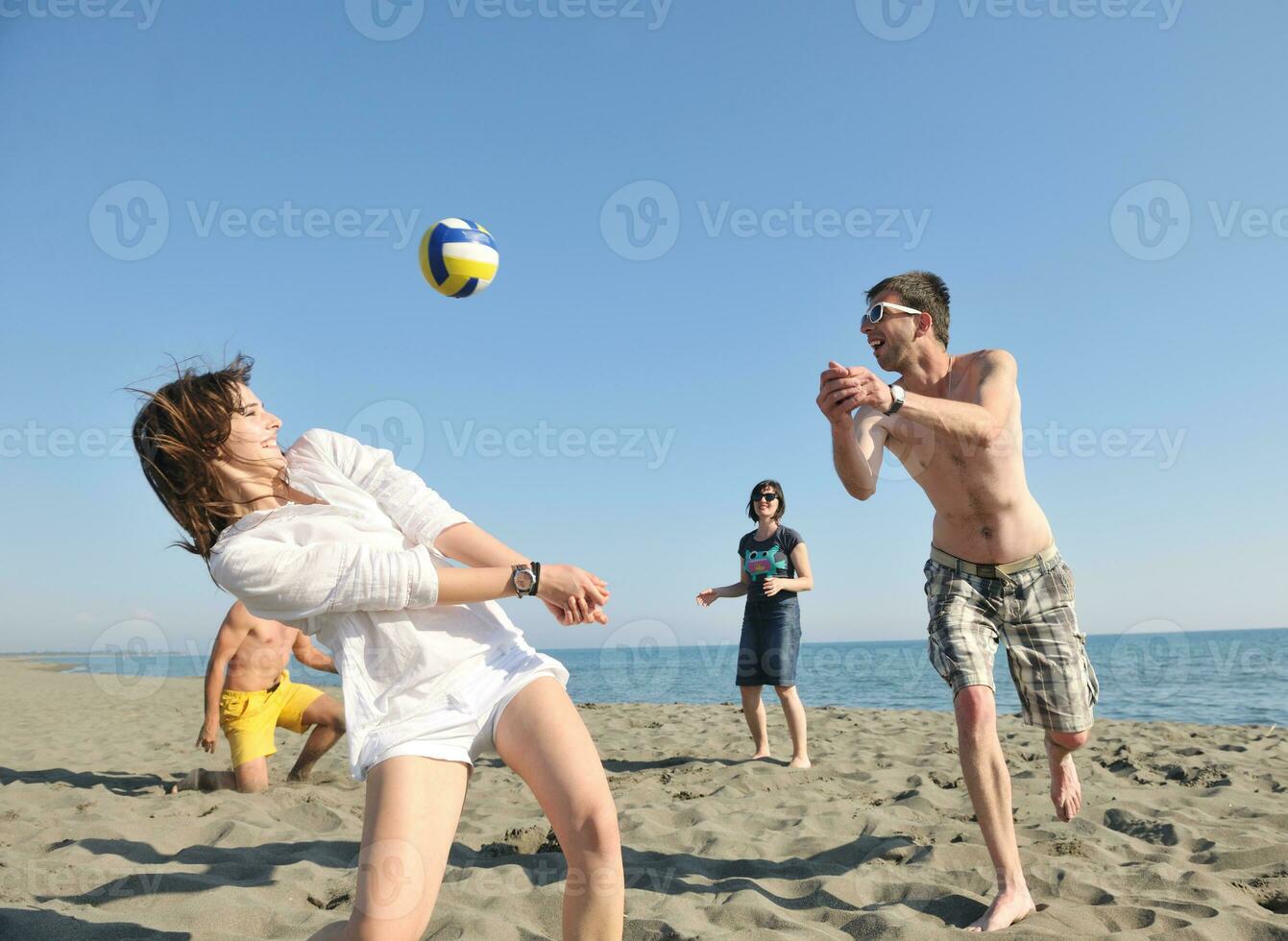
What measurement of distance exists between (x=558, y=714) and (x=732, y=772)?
4610 millimetres

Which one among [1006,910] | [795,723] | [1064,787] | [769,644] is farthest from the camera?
[769,644]

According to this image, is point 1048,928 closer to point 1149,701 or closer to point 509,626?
point 509,626

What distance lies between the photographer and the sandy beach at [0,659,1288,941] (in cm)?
308

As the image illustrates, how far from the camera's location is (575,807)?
6.56 ft

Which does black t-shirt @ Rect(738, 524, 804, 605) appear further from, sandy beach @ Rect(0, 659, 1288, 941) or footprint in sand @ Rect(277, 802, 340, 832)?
footprint in sand @ Rect(277, 802, 340, 832)

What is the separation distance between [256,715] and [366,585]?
444 cm

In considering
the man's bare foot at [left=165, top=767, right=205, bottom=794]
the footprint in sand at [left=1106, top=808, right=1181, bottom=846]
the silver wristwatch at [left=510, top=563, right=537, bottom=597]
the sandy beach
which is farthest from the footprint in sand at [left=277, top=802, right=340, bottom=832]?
the footprint in sand at [left=1106, top=808, right=1181, bottom=846]

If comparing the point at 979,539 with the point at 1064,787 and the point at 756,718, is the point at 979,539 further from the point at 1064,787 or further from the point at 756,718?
the point at 756,718

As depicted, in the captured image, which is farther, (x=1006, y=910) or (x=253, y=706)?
(x=253, y=706)

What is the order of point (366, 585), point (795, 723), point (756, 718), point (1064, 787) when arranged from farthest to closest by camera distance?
point (756, 718) < point (795, 723) < point (1064, 787) < point (366, 585)

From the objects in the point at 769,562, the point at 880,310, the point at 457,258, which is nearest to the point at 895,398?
the point at 880,310

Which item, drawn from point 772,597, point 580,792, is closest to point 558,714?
point 580,792

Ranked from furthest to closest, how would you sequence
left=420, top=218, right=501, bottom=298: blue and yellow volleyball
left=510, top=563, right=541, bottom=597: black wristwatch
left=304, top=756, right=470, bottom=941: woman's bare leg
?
left=420, top=218, right=501, bottom=298: blue and yellow volleyball < left=510, top=563, right=541, bottom=597: black wristwatch < left=304, top=756, right=470, bottom=941: woman's bare leg

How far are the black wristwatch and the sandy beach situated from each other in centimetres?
153
